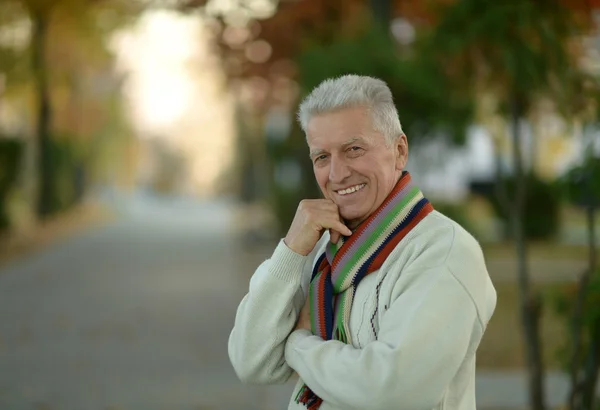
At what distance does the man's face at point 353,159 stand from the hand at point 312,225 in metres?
0.05

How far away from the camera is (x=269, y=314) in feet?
8.60

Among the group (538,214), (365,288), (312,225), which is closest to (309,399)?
(365,288)

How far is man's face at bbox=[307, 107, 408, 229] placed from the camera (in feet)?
8.29

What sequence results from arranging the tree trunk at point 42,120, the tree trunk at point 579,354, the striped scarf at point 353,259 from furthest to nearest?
the tree trunk at point 42,120
the tree trunk at point 579,354
the striped scarf at point 353,259

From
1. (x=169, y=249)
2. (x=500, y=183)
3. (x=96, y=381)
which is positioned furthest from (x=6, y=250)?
(x=500, y=183)

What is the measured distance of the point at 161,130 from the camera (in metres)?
109

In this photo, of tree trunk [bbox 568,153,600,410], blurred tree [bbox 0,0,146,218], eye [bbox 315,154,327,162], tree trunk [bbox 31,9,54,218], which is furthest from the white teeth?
tree trunk [bbox 31,9,54,218]

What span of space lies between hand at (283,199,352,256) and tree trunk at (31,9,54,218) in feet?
80.9

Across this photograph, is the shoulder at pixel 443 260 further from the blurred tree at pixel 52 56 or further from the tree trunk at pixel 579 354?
the blurred tree at pixel 52 56

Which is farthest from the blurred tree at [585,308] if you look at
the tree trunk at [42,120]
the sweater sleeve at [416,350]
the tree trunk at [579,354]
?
the tree trunk at [42,120]

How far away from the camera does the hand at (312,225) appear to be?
258 cm

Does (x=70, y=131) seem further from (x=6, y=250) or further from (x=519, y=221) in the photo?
(x=519, y=221)

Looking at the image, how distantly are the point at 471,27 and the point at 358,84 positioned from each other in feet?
15.0

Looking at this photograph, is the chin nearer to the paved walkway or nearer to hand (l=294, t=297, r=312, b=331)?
hand (l=294, t=297, r=312, b=331)
